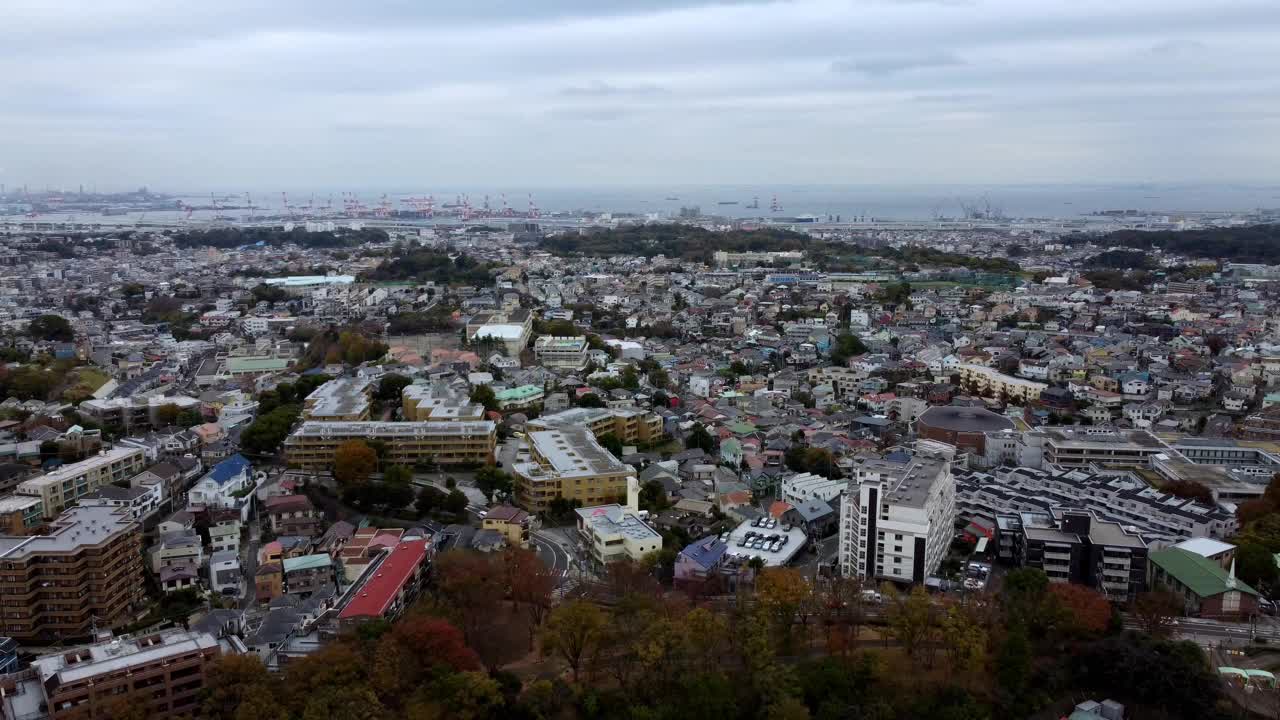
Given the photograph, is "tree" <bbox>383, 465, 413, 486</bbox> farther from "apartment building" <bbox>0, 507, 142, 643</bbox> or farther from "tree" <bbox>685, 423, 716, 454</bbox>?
"tree" <bbox>685, 423, 716, 454</bbox>

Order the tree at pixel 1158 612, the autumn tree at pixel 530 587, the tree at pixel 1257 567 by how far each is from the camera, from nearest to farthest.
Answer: the tree at pixel 1158 612, the autumn tree at pixel 530 587, the tree at pixel 1257 567

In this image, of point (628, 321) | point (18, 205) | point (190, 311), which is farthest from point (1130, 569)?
point (18, 205)

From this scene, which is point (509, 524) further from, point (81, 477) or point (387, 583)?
point (81, 477)

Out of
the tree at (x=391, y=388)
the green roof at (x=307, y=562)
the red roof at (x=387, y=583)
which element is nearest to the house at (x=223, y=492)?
A: the green roof at (x=307, y=562)

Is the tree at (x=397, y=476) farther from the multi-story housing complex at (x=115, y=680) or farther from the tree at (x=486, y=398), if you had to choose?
the multi-story housing complex at (x=115, y=680)

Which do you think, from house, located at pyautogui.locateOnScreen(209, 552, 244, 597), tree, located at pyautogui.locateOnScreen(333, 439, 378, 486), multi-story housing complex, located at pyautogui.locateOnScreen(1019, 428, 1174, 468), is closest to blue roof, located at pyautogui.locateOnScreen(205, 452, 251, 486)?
tree, located at pyautogui.locateOnScreen(333, 439, 378, 486)

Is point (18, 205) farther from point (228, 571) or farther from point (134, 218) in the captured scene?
point (228, 571)
